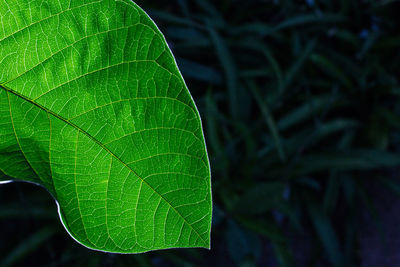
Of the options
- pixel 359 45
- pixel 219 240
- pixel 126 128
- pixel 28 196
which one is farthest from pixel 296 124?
pixel 126 128

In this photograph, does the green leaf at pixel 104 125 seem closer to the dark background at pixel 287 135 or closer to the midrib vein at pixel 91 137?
the midrib vein at pixel 91 137

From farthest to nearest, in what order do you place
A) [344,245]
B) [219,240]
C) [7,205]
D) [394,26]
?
1. [394,26]
2. [344,245]
3. [219,240]
4. [7,205]

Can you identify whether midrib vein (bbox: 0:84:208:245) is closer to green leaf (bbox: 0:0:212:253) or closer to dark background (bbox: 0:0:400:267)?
green leaf (bbox: 0:0:212:253)

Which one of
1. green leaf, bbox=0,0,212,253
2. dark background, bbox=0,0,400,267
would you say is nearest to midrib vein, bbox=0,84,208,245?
green leaf, bbox=0,0,212,253

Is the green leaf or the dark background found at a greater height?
the green leaf

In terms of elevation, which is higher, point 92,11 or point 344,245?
point 92,11

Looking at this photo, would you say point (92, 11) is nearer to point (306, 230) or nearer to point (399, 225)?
point (306, 230)

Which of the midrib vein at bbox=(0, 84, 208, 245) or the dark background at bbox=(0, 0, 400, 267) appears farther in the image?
the dark background at bbox=(0, 0, 400, 267)
